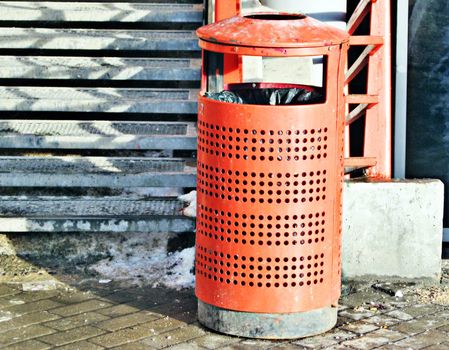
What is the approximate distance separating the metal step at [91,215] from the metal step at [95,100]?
806 millimetres

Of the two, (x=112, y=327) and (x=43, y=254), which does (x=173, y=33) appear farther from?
(x=112, y=327)

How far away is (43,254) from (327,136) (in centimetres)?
232

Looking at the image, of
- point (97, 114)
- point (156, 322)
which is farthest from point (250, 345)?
point (97, 114)

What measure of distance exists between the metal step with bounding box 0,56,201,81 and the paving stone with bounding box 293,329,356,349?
9.32 feet

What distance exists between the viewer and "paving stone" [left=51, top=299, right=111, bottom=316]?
677 cm

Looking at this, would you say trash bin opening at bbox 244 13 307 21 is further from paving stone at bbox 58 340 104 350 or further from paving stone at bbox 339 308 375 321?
paving stone at bbox 58 340 104 350

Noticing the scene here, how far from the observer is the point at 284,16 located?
6414mm

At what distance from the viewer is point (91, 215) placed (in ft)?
24.9

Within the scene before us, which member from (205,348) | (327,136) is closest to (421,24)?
(327,136)

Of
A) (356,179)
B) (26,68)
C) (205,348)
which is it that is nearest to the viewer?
(205,348)

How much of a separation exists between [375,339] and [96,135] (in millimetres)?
2881

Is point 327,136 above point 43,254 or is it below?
above

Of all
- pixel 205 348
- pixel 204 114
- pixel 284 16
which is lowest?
pixel 205 348

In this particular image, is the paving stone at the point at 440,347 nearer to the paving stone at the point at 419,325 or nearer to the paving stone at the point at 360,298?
the paving stone at the point at 419,325
